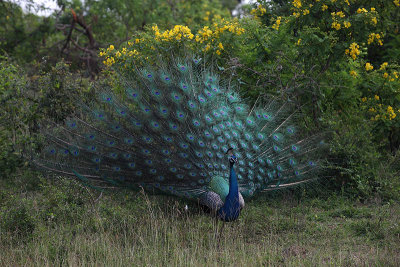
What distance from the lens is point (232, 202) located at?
631 cm

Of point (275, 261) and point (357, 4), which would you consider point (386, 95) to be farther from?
point (275, 261)

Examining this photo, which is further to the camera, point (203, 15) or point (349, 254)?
point (203, 15)

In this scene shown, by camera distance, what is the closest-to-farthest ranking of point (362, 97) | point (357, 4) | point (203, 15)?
point (357, 4) < point (362, 97) < point (203, 15)

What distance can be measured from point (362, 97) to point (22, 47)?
9599 millimetres

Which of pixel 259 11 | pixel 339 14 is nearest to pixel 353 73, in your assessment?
pixel 339 14

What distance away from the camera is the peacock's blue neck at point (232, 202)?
6.29 metres

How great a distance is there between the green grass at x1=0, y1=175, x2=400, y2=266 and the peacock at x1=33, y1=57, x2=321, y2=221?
39cm

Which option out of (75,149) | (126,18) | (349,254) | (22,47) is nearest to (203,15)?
(126,18)

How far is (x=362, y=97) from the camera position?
28.4ft

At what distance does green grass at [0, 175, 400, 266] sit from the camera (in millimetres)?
5344

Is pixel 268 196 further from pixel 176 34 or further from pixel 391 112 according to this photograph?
pixel 176 34

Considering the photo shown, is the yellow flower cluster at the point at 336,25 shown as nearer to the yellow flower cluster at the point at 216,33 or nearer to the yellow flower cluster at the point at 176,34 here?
the yellow flower cluster at the point at 216,33

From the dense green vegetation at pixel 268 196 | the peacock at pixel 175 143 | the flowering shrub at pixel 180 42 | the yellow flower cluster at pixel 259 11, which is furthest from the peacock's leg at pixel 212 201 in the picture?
the yellow flower cluster at pixel 259 11

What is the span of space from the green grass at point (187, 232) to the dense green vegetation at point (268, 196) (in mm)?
21
